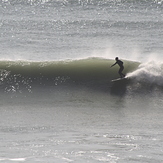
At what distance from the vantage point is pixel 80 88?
18.8 meters

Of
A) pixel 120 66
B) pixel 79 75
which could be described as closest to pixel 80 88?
pixel 79 75

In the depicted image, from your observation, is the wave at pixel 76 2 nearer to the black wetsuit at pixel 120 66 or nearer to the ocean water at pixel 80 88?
the ocean water at pixel 80 88

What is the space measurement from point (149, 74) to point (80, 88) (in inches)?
114

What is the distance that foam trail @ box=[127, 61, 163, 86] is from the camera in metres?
19.0

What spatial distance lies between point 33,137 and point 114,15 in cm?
2336

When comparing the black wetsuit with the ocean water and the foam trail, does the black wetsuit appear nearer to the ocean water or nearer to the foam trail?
the ocean water

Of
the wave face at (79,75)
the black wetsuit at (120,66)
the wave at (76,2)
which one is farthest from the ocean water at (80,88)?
the wave at (76,2)

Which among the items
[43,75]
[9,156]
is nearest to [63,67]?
[43,75]

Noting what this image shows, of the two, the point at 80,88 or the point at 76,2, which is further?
the point at 76,2

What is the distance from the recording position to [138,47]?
26.9m

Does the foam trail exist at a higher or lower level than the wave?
lower

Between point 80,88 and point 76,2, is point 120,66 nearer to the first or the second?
point 80,88

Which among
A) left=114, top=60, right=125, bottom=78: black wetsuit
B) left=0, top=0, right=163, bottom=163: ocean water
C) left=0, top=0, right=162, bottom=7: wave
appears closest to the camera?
left=0, top=0, right=163, bottom=163: ocean water

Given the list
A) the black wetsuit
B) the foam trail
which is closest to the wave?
the foam trail
